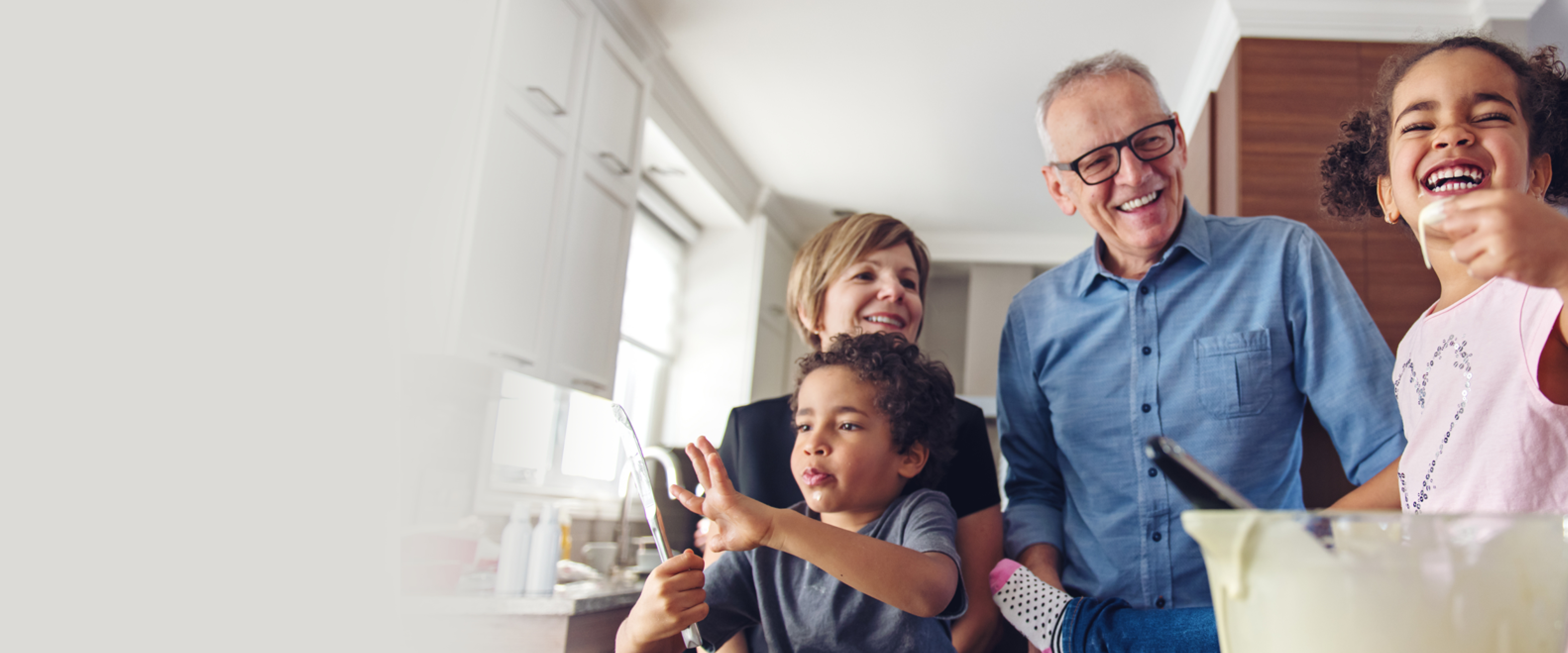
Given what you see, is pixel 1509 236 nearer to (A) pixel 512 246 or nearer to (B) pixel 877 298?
(B) pixel 877 298

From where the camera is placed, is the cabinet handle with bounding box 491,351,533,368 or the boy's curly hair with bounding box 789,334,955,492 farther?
the cabinet handle with bounding box 491,351,533,368

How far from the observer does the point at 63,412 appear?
68cm

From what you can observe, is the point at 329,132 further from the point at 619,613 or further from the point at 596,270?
the point at 596,270

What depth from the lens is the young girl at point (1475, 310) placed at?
0.65 meters

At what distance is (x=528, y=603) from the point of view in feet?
5.46

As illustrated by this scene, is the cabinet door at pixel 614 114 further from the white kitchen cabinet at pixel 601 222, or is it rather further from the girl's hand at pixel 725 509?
the girl's hand at pixel 725 509

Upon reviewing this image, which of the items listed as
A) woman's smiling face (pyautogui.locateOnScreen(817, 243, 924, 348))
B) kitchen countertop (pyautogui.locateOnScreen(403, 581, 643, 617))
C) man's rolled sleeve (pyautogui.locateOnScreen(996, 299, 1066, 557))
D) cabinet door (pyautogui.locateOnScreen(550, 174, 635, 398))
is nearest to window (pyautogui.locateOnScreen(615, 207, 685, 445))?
cabinet door (pyautogui.locateOnScreen(550, 174, 635, 398))

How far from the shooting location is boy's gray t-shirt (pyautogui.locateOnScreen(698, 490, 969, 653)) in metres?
1.01

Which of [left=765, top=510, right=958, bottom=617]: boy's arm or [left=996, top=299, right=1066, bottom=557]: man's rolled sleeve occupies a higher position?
[left=996, top=299, right=1066, bottom=557]: man's rolled sleeve

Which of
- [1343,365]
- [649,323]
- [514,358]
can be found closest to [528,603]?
[514,358]

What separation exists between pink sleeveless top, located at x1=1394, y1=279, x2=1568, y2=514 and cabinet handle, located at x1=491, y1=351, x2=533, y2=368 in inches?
83.5

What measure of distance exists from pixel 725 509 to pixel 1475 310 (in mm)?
640

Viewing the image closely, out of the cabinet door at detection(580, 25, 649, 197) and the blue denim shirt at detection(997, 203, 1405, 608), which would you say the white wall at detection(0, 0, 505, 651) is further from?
the cabinet door at detection(580, 25, 649, 197)

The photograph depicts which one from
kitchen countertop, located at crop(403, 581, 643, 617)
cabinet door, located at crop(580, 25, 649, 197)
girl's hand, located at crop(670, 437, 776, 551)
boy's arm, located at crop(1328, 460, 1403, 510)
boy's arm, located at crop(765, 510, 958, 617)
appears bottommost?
kitchen countertop, located at crop(403, 581, 643, 617)
